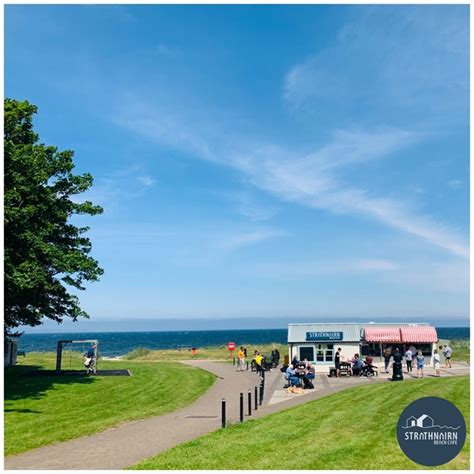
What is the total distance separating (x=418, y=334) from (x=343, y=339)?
5984 mm

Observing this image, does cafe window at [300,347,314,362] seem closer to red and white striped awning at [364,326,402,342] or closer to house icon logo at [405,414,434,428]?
red and white striped awning at [364,326,402,342]

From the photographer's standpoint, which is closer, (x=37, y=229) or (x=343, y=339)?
(x=37, y=229)

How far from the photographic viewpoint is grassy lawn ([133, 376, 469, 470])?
35.2 feet

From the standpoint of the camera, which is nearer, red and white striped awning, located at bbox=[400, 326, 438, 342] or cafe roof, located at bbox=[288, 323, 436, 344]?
cafe roof, located at bbox=[288, 323, 436, 344]

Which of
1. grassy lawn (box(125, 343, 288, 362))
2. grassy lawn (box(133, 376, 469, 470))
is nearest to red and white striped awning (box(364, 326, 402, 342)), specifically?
grassy lawn (box(125, 343, 288, 362))

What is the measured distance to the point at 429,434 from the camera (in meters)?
10.9

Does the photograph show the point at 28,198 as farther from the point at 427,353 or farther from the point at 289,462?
the point at 427,353

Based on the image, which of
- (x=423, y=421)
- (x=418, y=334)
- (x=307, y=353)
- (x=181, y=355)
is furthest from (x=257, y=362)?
(x=423, y=421)

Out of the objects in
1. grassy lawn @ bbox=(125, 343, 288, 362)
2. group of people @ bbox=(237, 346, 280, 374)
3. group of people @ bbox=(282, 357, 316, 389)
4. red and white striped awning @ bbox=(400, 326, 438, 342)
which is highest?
red and white striped awning @ bbox=(400, 326, 438, 342)

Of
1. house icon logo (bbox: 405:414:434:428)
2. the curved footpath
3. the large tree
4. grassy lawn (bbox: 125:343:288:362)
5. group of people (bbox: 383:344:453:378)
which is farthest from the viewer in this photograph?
grassy lawn (bbox: 125:343:288:362)

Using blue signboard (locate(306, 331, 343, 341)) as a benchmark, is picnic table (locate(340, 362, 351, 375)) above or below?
below

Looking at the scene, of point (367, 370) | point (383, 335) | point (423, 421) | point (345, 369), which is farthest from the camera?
point (383, 335)

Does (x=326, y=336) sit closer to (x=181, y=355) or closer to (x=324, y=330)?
(x=324, y=330)

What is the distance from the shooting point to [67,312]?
26531mm
